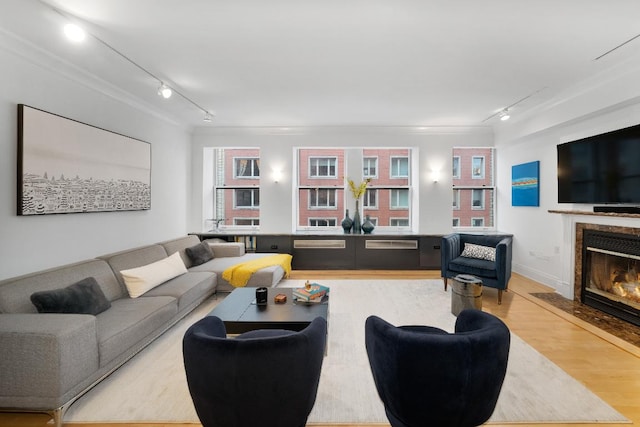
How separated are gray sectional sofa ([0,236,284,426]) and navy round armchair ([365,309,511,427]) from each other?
1927 mm

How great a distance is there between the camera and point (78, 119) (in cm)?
330

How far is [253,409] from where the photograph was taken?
1346mm

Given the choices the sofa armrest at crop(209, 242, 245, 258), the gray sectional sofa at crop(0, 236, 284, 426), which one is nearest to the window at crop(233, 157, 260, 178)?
the sofa armrest at crop(209, 242, 245, 258)

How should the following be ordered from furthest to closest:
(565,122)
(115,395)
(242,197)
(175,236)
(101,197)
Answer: (242,197) → (175,236) → (565,122) → (101,197) → (115,395)

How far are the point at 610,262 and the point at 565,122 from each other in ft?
Answer: 6.17

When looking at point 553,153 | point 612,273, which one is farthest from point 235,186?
point 612,273

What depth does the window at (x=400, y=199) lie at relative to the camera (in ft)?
21.0

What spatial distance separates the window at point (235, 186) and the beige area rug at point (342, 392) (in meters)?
3.38

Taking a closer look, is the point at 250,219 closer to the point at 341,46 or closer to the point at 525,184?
the point at 341,46

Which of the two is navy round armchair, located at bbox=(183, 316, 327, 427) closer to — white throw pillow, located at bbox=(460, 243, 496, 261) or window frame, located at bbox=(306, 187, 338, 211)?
white throw pillow, located at bbox=(460, 243, 496, 261)

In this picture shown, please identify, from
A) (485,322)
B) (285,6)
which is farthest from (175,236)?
(485,322)

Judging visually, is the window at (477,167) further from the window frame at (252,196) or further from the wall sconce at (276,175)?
the window frame at (252,196)

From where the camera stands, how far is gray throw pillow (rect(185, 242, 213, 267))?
15.2 feet

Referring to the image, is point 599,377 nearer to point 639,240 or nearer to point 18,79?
point 639,240
